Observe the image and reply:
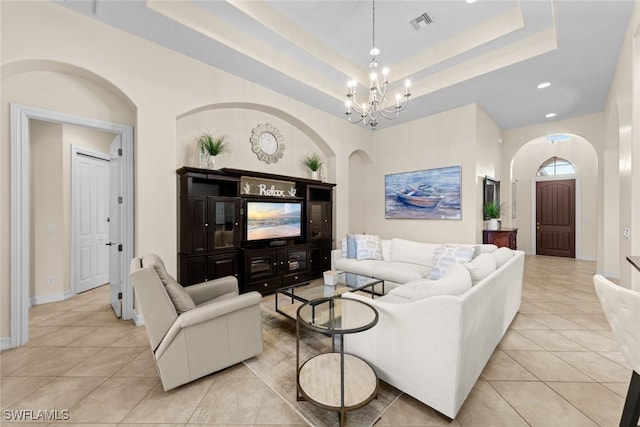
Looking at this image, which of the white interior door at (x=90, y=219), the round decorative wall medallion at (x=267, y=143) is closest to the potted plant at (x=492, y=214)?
the round decorative wall medallion at (x=267, y=143)

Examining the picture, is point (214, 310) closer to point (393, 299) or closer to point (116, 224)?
point (393, 299)

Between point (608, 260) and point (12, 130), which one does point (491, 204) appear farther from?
point (12, 130)

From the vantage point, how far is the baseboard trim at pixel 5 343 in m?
2.38

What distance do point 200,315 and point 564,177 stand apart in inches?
362

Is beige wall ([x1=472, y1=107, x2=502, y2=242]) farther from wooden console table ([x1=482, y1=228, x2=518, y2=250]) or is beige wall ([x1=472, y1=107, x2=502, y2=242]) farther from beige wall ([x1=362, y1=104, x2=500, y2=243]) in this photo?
wooden console table ([x1=482, y1=228, x2=518, y2=250])

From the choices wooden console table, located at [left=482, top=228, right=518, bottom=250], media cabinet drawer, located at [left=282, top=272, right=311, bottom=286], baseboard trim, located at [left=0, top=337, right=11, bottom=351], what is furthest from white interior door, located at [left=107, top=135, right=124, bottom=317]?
wooden console table, located at [left=482, top=228, right=518, bottom=250]

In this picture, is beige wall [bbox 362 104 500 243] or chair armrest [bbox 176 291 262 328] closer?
chair armrest [bbox 176 291 262 328]

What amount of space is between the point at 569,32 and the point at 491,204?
9.58ft

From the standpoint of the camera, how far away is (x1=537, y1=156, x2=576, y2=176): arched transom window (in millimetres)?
6965

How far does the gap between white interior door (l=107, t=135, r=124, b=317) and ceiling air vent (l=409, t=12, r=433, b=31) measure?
3.93 meters

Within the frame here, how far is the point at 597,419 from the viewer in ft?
5.29

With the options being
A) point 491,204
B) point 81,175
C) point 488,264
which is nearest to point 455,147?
point 491,204

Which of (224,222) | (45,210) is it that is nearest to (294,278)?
(224,222)

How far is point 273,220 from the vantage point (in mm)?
4328
